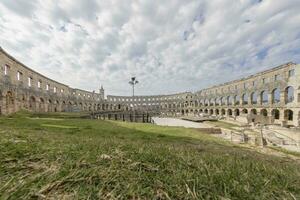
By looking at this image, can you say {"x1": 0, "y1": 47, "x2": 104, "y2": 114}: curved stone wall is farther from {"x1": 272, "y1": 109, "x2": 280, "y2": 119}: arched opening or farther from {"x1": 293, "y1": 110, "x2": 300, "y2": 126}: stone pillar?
{"x1": 272, "y1": 109, "x2": 280, "y2": 119}: arched opening

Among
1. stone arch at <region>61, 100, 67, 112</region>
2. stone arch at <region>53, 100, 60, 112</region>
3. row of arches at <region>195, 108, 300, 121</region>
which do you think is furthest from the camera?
stone arch at <region>61, 100, 67, 112</region>

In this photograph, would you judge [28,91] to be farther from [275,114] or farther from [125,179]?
[275,114]

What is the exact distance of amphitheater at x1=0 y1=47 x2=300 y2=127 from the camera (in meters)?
18.7

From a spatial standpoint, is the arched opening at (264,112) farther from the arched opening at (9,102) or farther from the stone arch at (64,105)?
the stone arch at (64,105)

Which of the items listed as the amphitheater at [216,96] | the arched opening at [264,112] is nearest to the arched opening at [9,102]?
the amphitheater at [216,96]

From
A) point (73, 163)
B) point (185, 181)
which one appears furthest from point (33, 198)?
point (185, 181)

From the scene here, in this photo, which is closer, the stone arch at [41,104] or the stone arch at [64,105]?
the stone arch at [41,104]

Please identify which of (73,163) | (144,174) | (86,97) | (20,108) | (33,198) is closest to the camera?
(33,198)

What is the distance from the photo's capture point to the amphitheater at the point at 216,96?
18688 millimetres

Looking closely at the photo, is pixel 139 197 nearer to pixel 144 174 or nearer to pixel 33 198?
pixel 144 174

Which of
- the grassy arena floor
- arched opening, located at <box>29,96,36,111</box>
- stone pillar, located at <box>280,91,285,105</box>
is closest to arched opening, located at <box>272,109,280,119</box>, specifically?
stone pillar, located at <box>280,91,285,105</box>

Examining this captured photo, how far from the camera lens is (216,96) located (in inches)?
1946

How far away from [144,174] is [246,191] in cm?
133

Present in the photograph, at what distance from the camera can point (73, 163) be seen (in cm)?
228
